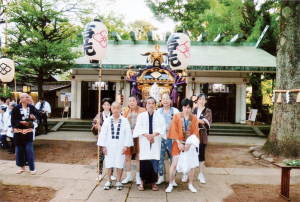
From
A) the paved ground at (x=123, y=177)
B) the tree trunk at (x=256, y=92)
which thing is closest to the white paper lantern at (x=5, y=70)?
the paved ground at (x=123, y=177)

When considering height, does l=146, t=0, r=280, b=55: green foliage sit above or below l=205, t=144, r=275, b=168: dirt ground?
above

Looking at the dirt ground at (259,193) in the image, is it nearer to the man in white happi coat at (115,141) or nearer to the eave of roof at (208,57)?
the man in white happi coat at (115,141)

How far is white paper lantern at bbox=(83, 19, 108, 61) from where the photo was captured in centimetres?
519

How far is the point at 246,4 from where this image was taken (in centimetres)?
1538

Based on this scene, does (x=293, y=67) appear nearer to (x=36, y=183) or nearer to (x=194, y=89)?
(x=194, y=89)

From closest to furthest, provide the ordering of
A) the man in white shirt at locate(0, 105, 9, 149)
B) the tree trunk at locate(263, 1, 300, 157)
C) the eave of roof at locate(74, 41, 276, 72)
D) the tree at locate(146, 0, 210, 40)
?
the tree trunk at locate(263, 1, 300, 157) → the man in white shirt at locate(0, 105, 9, 149) → the eave of roof at locate(74, 41, 276, 72) → the tree at locate(146, 0, 210, 40)

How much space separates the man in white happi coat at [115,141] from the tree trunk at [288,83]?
17.5ft

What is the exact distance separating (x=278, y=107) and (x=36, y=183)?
292 inches

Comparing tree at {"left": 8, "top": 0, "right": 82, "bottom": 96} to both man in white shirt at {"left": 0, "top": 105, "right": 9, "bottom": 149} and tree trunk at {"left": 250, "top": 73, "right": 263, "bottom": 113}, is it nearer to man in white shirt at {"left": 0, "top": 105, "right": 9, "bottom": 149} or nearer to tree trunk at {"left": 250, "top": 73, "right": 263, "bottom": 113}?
man in white shirt at {"left": 0, "top": 105, "right": 9, "bottom": 149}

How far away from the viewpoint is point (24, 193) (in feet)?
12.9

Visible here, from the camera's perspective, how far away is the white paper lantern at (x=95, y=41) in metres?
5.19

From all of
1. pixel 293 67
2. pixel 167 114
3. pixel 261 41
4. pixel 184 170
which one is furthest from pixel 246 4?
pixel 184 170

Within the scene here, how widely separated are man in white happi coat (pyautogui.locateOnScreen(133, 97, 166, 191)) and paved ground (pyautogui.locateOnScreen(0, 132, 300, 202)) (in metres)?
0.30

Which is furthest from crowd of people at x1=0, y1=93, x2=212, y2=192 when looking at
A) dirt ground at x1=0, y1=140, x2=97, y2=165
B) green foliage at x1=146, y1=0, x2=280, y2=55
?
green foliage at x1=146, y1=0, x2=280, y2=55
